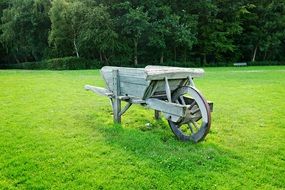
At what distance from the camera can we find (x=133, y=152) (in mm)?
4574

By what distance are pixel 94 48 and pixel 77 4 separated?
13.8ft

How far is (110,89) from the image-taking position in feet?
20.7

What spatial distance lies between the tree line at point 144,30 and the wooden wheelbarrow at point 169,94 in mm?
A: 20902

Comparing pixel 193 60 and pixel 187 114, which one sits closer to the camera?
pixel 187 114

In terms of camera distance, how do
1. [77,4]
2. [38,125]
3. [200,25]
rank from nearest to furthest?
[38,125]
[77,4]
[200,25]

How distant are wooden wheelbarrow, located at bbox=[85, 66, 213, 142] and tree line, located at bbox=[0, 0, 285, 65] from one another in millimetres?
20902

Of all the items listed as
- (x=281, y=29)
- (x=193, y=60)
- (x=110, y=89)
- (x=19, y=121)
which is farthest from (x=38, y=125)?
(x=281, y=29)

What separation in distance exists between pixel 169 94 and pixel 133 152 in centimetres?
112

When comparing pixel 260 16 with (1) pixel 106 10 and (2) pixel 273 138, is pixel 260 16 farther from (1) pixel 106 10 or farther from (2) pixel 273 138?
(2) pixel 273 138

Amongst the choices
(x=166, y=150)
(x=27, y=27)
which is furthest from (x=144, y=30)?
(x=166, y=150)

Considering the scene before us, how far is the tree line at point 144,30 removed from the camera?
27.0 meters

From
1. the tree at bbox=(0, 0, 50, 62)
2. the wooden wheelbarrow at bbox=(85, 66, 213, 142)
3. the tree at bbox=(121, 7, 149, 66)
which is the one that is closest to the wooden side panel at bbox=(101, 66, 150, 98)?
the wooden wheelbarrow at bbox=(85, 66, 213, 142)

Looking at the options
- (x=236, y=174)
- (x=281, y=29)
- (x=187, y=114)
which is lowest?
(x=236, y=174)

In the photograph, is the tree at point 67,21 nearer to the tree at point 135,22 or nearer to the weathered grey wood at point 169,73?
the tree at point 135,22
